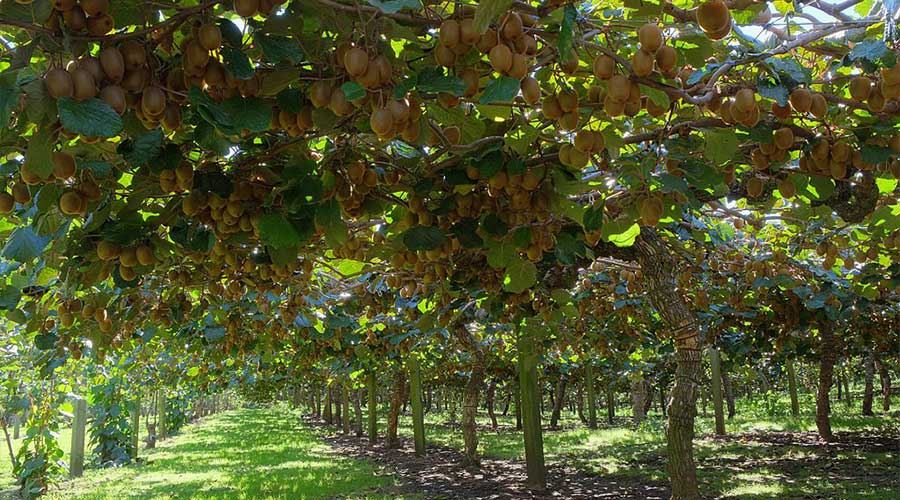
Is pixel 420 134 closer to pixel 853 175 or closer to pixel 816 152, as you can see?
pixel 816 152

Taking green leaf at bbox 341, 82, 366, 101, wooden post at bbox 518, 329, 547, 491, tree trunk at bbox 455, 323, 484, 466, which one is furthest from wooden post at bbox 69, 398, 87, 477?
green leaf at bbox 341, 82, 366, 101

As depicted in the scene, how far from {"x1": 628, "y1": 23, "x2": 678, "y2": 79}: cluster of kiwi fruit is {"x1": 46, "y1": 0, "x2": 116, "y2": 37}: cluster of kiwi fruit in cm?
117

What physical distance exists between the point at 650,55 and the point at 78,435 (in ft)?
50.9

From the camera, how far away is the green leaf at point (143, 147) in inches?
72.6

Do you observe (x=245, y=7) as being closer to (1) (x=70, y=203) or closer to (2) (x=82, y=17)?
(2) (x=82, y=17)

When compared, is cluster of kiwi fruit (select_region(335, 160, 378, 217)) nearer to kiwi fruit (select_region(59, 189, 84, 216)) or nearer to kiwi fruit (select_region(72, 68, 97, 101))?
kiwi fruit (select_region(59, 189, 84, 216))

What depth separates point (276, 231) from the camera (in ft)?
7.73

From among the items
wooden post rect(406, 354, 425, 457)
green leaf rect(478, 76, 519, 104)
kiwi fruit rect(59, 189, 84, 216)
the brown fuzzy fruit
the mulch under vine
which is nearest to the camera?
green leaf rect(478, 76, 519, 104)

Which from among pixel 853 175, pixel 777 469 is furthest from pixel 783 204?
pixel 777 469

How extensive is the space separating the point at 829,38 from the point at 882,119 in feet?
1.06

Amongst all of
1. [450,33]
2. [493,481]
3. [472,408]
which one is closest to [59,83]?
[450,33]

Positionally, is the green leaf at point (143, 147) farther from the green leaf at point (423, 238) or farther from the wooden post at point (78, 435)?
the wooden post at point (78, 435)

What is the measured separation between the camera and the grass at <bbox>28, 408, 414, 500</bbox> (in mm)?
10523

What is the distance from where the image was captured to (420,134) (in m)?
1.96
